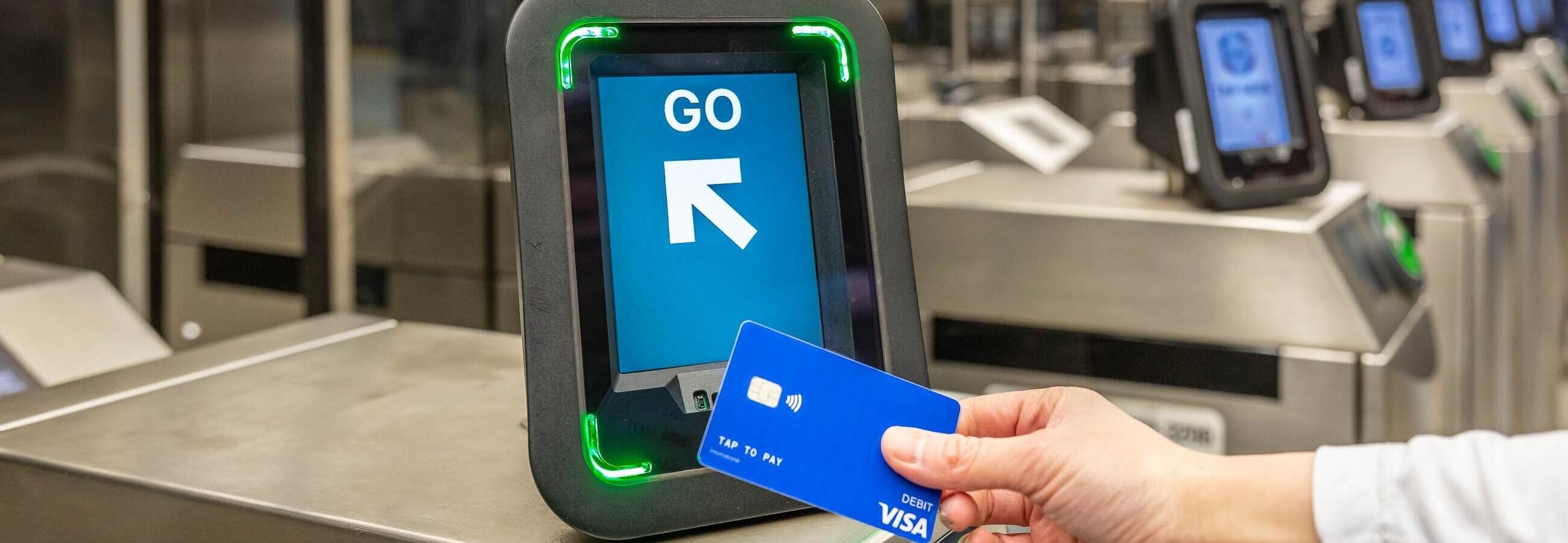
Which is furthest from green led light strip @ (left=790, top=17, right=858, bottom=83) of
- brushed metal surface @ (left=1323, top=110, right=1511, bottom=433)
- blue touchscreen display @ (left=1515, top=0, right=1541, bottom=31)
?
blue touchscreen display @ (left=1515, top=0, right=1541, bottom=31)

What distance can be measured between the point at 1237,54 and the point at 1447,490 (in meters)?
0.98

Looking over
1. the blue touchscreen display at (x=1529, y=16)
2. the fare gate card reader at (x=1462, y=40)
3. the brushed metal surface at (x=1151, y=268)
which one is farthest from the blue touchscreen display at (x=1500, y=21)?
the brushed metal surface at (x=1151, y=268)

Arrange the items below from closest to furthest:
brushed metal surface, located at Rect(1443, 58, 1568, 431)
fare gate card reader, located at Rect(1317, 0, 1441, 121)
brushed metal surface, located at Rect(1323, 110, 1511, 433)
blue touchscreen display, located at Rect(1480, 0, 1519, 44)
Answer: brushed metal surface, located at Rect(1323, 110, 1511, 433)
fare gate card reader, located at Rect(1317, 0, 1441, 121)
brushed metal surface, located at Rect(1443, 58, 1568, 431)
blue touchscreen display, located at Rect(1480, 0, 1519, 44)

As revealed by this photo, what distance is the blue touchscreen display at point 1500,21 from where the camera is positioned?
3781mm

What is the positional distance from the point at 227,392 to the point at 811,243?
0.38 metres

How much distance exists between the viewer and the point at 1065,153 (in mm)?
2170

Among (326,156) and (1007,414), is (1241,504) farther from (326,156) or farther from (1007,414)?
(326,156)

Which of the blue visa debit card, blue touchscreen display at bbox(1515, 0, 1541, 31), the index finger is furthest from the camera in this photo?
blue touchscreen display at bbox(1515, 0, 1541, 31)

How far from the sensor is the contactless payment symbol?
149 cm

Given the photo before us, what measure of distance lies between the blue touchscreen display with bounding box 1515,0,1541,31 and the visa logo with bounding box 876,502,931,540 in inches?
166

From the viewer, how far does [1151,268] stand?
53.7 inches

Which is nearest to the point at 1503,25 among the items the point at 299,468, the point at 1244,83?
the point at 1244,83

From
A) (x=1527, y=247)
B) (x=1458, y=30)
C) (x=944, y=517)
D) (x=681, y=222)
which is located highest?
(x=1458, y=30)

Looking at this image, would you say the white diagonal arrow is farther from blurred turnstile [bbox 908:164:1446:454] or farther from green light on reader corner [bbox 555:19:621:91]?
blurred turnstile [bbox 908:164:1446:454]
